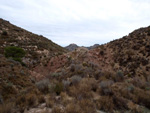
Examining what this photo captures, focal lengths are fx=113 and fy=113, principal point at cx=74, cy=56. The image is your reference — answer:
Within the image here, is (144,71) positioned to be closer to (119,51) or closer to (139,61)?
(139,61)

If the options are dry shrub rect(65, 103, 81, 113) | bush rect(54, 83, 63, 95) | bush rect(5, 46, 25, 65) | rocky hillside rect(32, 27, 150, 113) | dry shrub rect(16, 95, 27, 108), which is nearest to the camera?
dry shrub rect(65, 103, 81, 113)

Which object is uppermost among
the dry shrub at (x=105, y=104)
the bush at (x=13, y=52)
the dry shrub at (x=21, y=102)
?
the bush at (x=13, y=52)

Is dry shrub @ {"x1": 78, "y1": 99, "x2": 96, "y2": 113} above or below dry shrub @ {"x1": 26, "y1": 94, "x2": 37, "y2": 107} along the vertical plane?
above

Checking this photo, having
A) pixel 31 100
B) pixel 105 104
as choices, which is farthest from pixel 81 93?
pixel 31 100

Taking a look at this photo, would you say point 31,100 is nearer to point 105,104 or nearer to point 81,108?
point 81,108

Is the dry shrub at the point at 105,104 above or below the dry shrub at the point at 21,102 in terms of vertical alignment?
above

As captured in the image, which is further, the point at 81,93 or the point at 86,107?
the point at 81,93

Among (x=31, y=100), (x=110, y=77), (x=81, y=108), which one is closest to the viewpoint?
(x=81, y=108)

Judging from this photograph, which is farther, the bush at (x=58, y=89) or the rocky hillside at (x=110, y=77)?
the bush at (x=58, y=89)

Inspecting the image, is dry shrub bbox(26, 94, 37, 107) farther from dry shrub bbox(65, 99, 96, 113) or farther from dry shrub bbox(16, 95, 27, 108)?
dry shrub bbox(65, 99, 96, 113)

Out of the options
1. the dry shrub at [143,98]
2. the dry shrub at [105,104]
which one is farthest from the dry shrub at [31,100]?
the dry shrub at [143,98]

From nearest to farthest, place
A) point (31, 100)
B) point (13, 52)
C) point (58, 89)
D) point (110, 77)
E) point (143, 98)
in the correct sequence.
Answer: point (31, 100)
point (143, 98)
point (58, 89)
point (110, 77)
point (13, 52)

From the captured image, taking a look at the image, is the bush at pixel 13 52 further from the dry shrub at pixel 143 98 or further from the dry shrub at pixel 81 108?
the dry shrub at pixel 143 98

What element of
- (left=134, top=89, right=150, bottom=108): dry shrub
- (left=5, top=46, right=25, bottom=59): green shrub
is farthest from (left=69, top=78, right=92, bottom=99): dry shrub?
(left=5, top=46, right=25, bottom=59): green shrub
